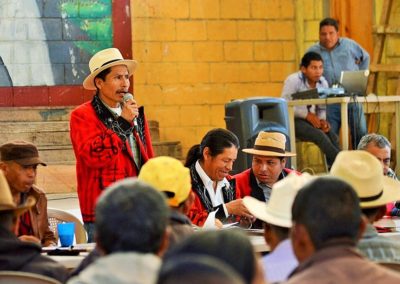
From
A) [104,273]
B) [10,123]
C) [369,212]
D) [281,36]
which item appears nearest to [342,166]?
[369,212]

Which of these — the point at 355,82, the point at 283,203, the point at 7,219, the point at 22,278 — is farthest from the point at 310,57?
the point at 22,278

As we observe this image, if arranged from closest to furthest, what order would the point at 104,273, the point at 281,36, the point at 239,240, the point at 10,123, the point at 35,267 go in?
1. the point at 239,240
2. the point at 104,273
3. the point at 35,267
4. the point at 10,123
5. the point at 281,36

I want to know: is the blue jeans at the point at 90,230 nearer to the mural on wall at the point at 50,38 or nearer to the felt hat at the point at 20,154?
the felt hat at the point at 20,154

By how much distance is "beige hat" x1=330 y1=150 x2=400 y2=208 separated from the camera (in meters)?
3.66

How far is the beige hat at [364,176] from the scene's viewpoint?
3.66 m

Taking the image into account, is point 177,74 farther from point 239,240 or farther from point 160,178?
point 239,240

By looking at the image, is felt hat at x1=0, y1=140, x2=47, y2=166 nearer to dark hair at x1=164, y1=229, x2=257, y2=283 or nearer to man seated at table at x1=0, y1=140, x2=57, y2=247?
man seated at table at x1=0, y1=140, x2=57, y2=247

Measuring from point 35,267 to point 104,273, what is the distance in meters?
1.23

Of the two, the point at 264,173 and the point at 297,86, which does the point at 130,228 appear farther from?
the point at 297,86

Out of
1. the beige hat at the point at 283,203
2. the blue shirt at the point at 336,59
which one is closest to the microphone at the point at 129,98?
the beige hat at the point at 283,203

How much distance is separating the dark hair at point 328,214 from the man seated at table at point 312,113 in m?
6.70

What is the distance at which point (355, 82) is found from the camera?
934 centimetres

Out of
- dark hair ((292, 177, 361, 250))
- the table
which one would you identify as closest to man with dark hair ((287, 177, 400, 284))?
dark hair ((292, 177, 361, 250))

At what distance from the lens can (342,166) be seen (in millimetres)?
3736
